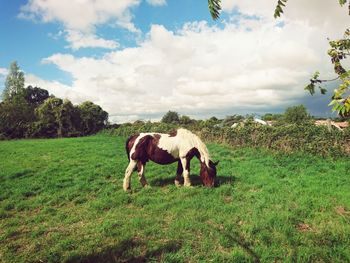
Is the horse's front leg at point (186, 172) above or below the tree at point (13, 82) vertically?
below

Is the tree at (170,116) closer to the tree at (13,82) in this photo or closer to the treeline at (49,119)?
the treeline at (49,119)

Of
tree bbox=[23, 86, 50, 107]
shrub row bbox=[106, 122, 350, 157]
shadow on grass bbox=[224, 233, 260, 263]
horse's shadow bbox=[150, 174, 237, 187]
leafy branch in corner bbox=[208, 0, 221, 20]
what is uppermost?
tree bbox=[23, 86, 50, 107]

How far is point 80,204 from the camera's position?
8.38 metres

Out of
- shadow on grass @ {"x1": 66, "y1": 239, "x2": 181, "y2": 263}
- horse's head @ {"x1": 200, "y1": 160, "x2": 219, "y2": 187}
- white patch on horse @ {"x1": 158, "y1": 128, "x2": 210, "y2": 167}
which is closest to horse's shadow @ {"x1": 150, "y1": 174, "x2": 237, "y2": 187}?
horse's head @ {"x1": 200, "y1": 160, "x2": 219, "y2": 187}

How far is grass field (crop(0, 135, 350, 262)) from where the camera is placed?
5262 millimetres

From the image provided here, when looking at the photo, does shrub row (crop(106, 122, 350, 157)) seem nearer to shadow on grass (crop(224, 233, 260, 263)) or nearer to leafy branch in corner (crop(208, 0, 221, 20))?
shadow on grass (crop(224, 233, 260, 263))

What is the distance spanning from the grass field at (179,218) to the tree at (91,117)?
1658 inches

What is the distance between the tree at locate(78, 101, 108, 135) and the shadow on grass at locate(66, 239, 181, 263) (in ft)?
160

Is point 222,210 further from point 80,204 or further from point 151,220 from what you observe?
point 80,204

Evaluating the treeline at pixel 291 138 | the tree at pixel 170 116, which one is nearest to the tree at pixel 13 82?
the tree at pixel 170 116

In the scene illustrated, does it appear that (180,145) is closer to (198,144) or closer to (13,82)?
(198,144)

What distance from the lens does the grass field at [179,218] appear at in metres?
5.26

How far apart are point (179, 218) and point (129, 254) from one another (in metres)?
1.93

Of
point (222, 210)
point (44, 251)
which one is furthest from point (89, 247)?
point (222, 210)
